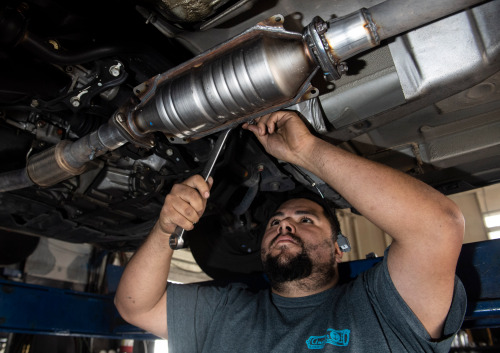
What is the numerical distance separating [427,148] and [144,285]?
3.52ft

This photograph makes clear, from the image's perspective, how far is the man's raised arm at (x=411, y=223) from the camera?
0.76 m

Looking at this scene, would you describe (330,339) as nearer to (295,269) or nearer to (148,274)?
(295,269)

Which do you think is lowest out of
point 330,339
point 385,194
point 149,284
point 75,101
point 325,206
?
point 330,339

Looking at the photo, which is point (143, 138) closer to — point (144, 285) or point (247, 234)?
point (144, 285)

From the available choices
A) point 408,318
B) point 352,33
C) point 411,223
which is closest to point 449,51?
point 352,33

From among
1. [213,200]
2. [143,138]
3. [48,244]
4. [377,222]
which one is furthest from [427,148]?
[48,244]

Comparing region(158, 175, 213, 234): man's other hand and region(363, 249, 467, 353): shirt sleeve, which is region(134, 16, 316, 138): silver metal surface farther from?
region(363, 249, 467, 353): shirt sleeve

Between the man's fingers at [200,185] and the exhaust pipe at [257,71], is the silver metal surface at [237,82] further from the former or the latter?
the man's fingers at [200,185]

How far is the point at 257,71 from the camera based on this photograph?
0.65 meters

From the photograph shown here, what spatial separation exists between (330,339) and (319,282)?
24 cm

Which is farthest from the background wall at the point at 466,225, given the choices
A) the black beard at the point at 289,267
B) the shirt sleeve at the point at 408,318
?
the shirt sleeve at the point at 408,318

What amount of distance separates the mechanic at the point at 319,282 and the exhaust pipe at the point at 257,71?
7.3 inches

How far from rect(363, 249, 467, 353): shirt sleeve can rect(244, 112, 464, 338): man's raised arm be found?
18 millimetres

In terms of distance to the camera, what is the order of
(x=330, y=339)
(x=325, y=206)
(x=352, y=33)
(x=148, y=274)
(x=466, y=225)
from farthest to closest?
1. (x=466, y=225)
2. (x=325, y=206)
3. (x=148, y=274)
4. (x=330, y=339)
5. (x=352, y=33)
